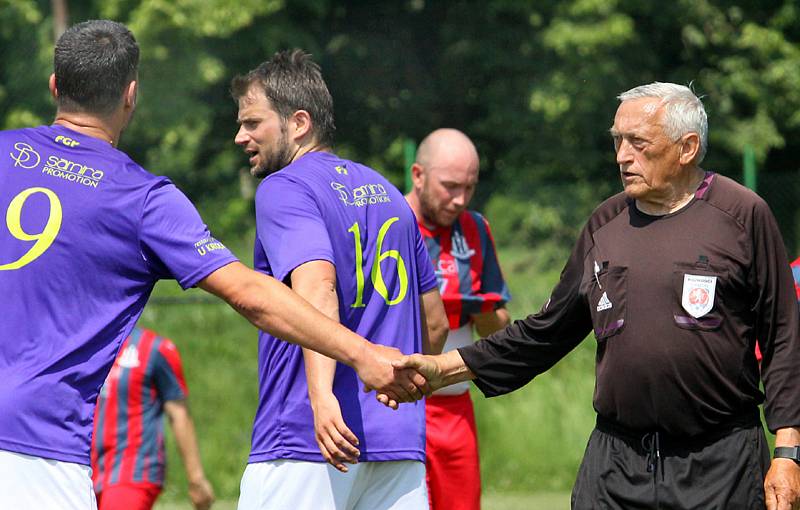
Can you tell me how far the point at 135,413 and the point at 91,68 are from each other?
128 inches

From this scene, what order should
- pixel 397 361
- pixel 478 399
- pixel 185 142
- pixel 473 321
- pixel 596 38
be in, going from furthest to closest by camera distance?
pixel 185 142 < pixel 596 38 < pixel 478 399 < pixel 473 321 < pixel 397 361

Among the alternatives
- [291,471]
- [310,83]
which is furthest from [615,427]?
[310,83]

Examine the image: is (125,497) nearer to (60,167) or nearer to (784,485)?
(60,167)

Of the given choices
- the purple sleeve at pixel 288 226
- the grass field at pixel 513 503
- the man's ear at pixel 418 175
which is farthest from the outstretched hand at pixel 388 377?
the grass field at pixel 513 503

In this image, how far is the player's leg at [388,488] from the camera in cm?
417

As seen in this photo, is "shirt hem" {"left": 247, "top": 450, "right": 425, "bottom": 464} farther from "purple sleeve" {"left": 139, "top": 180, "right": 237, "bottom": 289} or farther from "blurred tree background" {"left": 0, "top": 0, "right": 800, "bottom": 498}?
"blurred tree background" {"left": 0, "top": 0, "right": 800, "bottom": 498}

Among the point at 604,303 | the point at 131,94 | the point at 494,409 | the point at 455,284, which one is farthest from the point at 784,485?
the point at 494,409

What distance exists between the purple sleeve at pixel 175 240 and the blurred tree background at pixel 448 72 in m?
11.3

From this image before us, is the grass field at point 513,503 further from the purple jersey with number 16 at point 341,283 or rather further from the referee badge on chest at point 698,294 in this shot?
the referee badge on chest at point 698,294

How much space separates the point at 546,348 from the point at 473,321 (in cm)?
194

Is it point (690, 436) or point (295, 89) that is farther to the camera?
point (295, 89)

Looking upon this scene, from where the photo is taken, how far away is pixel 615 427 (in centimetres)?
413

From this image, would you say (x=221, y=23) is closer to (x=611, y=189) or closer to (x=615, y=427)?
(x=611, y=189)

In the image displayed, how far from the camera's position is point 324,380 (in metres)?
3.96
